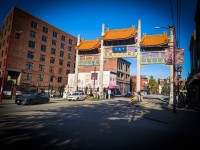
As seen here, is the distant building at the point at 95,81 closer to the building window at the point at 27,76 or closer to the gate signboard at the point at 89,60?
the gate signboard at the point at 89,60

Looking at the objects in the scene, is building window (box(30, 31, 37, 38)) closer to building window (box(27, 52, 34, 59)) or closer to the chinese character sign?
building window (box(27, 52, 34, 59))

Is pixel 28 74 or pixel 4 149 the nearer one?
pixel 4 149

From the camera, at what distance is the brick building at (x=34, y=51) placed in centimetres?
3769

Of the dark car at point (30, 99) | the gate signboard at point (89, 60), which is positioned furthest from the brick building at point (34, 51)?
the dark car at point (30, 99)

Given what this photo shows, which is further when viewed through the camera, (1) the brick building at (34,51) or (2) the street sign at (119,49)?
(1) the brick building at (34,51)

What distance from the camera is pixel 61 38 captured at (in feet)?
169

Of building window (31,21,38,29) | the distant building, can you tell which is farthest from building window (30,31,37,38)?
the distant building

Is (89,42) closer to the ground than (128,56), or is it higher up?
higher up

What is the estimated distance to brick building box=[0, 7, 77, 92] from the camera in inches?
1484

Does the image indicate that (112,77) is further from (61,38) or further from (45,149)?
(45,149)

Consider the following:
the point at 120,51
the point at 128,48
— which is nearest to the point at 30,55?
the point at 120,51

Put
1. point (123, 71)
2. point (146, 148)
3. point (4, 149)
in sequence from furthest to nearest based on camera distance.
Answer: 1. point (123, 71)
2. point (146, 148)
3. point (4, 149)

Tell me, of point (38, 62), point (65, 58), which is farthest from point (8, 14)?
point (65, 58)

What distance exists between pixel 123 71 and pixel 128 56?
28.3 m
